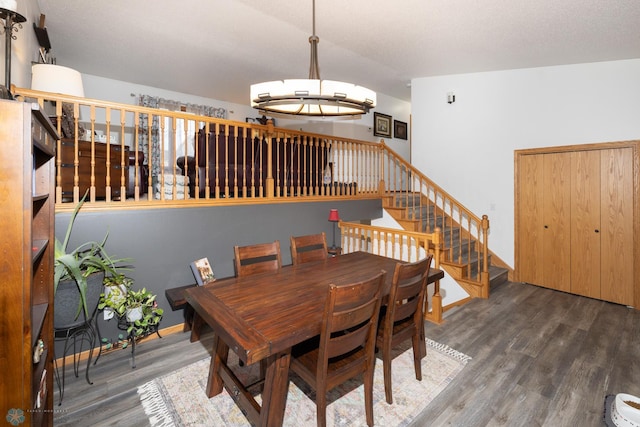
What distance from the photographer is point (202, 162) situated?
360 centimetres

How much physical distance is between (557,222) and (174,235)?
204 inches

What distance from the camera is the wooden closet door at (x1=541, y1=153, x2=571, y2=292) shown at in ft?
14.0

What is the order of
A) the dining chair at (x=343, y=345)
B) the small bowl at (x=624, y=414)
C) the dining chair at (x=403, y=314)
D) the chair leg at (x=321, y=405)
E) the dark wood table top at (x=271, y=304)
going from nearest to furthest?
the dark wood table top at (x=271, y=304) < the dining chair at (x=343, y=345) < the chair leg at (x=321, y=405) < the small bowl at (x=624, y=414) < the dining chair at (x=403, y=314)

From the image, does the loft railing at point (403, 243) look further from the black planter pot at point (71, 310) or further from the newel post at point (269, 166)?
the black planter pot at point (71, 310)

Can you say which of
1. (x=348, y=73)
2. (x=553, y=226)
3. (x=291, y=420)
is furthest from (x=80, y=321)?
(x=553, y=226)

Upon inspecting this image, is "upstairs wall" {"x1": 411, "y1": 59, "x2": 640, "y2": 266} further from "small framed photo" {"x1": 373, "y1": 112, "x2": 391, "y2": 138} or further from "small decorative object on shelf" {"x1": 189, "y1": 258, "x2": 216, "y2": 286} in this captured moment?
"small decorative object on shelf" {"x1": 189, "y1": 258, "x2": 216, "y2": 286}

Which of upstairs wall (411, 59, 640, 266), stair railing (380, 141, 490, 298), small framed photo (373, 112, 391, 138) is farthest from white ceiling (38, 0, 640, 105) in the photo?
stair railing (380, 141, 490, 298)

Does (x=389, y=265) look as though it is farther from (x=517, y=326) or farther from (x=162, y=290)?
(x=162, y=290)

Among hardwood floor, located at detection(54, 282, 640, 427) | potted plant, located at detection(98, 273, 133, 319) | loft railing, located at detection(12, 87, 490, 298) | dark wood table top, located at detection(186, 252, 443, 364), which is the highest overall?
loft railing, located at detection(12, 87, 490, 298)

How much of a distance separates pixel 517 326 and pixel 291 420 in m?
2.71

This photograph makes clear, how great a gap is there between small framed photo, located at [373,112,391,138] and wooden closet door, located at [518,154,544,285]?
3136 millimetres

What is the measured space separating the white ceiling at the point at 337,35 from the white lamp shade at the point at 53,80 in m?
1.43

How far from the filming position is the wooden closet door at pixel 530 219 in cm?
452

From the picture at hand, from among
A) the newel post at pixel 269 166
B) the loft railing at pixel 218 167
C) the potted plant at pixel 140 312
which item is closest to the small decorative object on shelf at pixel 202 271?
the potted plant at pixel 140 312
